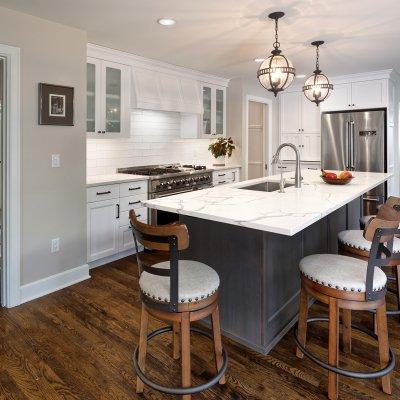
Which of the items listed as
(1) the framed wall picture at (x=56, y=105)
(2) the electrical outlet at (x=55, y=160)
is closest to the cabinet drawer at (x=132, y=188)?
(2) the electrical outlet at (x=55, y=160)

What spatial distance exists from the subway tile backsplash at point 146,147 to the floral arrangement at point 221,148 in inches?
14.7

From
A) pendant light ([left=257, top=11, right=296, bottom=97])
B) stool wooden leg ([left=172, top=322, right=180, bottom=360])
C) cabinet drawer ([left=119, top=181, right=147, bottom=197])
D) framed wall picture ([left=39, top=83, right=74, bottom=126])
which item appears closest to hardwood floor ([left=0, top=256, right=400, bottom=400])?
stool wooden leg ([left=172, top=322, right=180, bottom=360])

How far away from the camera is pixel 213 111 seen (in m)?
5.70

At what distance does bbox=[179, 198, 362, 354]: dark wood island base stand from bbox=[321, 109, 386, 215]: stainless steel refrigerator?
361 cm

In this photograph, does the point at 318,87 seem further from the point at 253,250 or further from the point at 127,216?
the point at 127,216

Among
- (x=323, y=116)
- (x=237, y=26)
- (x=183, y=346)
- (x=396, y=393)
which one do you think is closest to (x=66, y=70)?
(x=237, y=26)

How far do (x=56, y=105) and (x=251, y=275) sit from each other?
2.32 metres

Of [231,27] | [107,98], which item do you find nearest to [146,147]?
[107,98]

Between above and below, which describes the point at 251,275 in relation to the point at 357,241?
Answer: below

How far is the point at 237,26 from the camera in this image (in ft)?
10.8

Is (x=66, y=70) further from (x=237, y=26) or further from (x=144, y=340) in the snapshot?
(x=144, y=340)

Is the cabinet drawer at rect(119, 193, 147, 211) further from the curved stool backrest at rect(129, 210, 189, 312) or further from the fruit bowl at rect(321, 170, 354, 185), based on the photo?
the curved stool backrest at rect(129, 210, 189, 312)

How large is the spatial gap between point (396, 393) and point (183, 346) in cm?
119

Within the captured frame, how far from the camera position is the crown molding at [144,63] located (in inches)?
154
